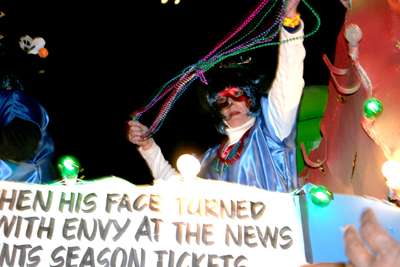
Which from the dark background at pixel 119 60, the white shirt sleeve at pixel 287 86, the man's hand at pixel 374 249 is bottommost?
the man's hand at pixel 374 249

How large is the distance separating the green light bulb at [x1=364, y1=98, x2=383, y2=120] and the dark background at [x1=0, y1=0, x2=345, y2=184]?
1.09 metres

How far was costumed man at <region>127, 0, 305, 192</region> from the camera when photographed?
1941 millimetres

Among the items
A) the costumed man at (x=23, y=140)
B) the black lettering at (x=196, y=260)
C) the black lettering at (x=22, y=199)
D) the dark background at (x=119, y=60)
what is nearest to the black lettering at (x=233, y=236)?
the black lettering at (x=196, y=260)

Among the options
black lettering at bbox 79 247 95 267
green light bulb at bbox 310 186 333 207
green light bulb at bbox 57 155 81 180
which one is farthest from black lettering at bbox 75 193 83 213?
green light bulb at bbox 310 186 333 207

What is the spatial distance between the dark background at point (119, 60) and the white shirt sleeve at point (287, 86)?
2.41ft

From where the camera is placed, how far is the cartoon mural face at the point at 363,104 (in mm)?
1663

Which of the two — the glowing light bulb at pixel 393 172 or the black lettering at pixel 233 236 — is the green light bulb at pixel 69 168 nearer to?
the black lettering at pixel 233 236

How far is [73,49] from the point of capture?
9.73 feet

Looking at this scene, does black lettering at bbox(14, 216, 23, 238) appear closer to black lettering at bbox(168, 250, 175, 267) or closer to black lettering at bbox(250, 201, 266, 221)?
black lettering at bbox(168, 250, 175, 267)

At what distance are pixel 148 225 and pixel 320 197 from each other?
83cm

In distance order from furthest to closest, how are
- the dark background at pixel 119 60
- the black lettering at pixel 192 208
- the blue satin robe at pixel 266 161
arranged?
the dark background at pixel 119 60
the blue satin robe at pixel 266 161
the black lettering at pixel 192 208

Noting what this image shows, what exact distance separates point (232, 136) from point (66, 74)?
165 centimetres

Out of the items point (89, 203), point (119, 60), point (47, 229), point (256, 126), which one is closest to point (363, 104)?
point (256, 126)

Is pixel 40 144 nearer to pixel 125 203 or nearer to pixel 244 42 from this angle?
pixel 125 203
